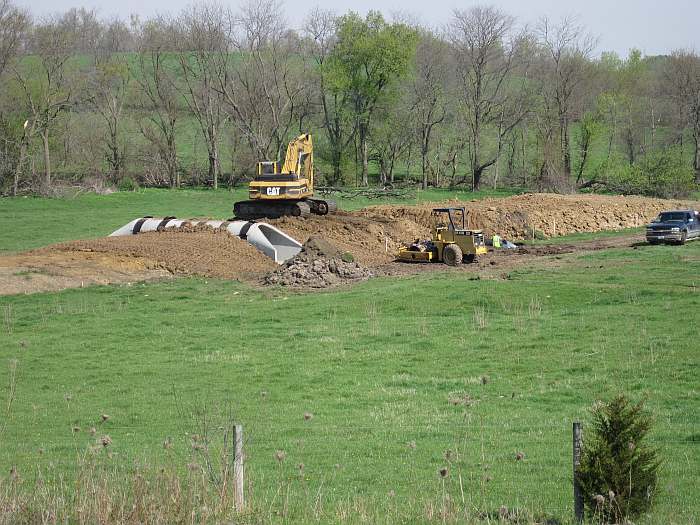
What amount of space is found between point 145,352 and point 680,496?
43.1 ft

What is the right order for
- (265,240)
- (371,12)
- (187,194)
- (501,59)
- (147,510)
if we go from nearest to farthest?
1. (147,510)
2. (265,240)
3. (187,194)
4. (371,12)
5. (501,59)

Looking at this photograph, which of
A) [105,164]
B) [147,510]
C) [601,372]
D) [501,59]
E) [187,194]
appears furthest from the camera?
[501,59]

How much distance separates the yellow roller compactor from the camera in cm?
3459

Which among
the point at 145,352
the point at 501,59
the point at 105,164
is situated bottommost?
the point at 145,352

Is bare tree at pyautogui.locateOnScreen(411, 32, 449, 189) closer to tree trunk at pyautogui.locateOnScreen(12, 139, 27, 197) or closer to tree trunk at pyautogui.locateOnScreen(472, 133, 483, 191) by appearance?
tree trunk at pyautogui.locateOnScreen(472, 133, 483, 191)

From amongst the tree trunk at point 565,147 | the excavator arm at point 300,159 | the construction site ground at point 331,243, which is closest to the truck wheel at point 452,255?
the construction site ground at point 331,243

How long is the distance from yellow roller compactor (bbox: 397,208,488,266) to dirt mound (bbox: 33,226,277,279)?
5.43 m

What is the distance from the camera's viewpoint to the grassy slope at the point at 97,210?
4428cm

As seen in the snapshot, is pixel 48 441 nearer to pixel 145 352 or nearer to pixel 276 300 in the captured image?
pixel 145 352

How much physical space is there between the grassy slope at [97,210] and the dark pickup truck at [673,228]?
2335 centimetres

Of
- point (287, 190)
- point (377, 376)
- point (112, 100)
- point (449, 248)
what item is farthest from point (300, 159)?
point (112, 100)

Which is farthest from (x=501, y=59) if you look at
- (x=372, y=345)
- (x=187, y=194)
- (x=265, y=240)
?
(x=372, y=345)

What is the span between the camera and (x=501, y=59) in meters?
90.7

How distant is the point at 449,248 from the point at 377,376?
695 inches
